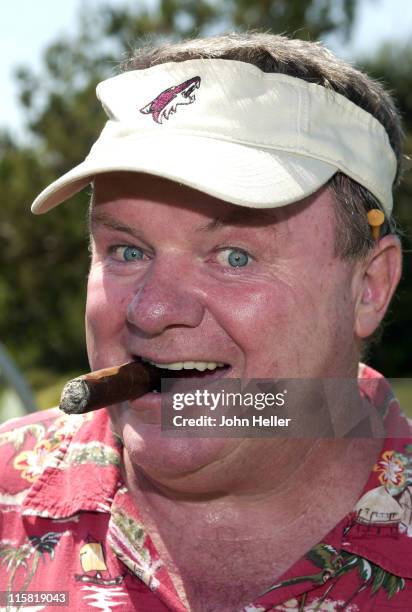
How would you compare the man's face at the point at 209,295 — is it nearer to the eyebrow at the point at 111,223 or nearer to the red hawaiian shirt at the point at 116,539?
the eyebrow at the point at 111,223

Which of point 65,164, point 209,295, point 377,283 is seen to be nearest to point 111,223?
point 209,295

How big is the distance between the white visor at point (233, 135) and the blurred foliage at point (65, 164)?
24.1 feet

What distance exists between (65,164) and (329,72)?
7.77m

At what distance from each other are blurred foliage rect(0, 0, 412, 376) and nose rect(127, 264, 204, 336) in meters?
7.53

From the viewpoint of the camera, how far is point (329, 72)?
2227 millimetres

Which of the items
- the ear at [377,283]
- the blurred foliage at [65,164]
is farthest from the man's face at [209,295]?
the blurred foliage at [65,164]

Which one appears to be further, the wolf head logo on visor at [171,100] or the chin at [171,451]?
the wolf head logo on visor at [171,100]

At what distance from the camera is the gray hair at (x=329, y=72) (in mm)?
2143

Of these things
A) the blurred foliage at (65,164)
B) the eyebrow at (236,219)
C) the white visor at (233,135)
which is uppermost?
the white visor at (233,135)

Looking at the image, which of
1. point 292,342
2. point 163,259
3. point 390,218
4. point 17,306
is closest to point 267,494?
point 292,342

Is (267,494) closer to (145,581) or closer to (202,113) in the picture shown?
(145,581)

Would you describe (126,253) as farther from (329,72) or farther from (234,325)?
(329,72)

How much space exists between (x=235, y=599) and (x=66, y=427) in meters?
0.70

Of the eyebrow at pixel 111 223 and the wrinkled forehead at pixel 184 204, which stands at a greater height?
the wrinkled forehead at pixel 184 204
